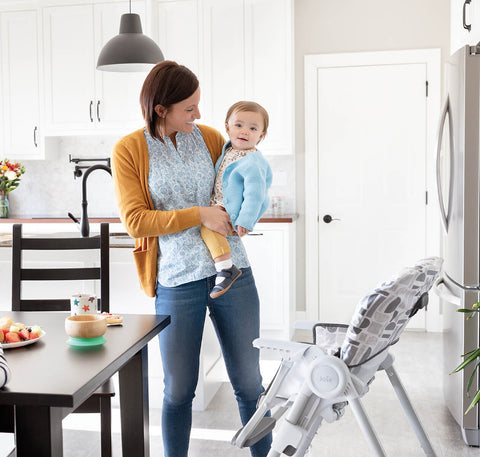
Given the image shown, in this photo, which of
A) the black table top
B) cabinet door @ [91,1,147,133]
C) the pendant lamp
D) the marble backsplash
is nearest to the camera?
the black table top

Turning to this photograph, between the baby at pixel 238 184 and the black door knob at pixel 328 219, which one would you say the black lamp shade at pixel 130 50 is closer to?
the baby at pixel 238 184

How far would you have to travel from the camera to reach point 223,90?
450cm

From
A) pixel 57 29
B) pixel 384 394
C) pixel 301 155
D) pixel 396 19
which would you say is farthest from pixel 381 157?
pixel 57 29

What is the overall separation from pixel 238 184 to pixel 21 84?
11.7 ft

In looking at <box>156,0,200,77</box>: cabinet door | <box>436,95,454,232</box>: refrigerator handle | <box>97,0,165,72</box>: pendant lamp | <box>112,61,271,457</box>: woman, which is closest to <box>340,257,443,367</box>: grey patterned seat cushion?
<box>112,61,271,457</box>: woman

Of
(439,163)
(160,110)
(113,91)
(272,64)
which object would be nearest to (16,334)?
(160,110)

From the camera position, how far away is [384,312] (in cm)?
165

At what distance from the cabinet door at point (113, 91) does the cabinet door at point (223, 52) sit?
574 mm

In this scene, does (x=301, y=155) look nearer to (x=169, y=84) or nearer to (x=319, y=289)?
(x=319, y=289)

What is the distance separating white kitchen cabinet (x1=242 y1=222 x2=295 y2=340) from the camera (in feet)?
14.0

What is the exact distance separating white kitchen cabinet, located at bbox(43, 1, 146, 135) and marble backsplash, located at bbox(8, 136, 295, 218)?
355mm

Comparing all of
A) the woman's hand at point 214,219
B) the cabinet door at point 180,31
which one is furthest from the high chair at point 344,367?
the cabinet door at point 180,31

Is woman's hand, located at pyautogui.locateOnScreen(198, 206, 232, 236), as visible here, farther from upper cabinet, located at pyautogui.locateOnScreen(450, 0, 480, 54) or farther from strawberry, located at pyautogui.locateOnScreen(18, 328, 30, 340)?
upper cabinet, located at pyautogui.locateOnScreen(450, 0, 480, 54)

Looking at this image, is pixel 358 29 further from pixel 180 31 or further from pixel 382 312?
pixel 382 312
